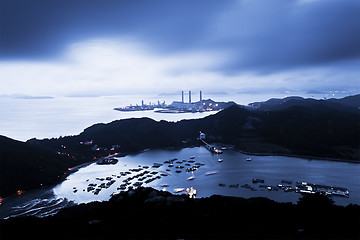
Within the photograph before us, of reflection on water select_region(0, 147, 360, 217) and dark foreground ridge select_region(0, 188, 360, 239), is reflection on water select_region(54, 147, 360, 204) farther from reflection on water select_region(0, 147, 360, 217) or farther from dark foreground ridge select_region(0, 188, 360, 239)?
dark foreground ridge select_region(0, 188, 360, 239)

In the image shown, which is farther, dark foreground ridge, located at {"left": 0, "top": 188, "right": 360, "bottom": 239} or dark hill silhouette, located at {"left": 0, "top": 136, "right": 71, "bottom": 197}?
dark hill silhouette, located at {"left": 0, "top": 136, "right": 71, "bottom": 197}

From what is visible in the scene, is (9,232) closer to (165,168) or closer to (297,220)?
(297,220)

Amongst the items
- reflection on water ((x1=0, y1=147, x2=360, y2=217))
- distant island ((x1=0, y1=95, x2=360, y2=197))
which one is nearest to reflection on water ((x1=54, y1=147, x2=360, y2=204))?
reflection on water ((x1=0, y1=147, x2=360, y2=217))

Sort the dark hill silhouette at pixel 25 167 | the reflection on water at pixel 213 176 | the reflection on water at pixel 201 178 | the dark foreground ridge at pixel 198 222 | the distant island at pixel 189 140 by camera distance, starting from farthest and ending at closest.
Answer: the distant island at pixel 189 140 < the dark hill silhouette at pixel 25 167 < the reflection on water at pixel 213 176 < the reflection on water at pixel 201 178 < the dark foreground ridge at pixel 198 222

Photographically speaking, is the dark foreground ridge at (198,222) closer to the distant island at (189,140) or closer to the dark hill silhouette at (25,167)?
the dark hill silhouette at (25,167)

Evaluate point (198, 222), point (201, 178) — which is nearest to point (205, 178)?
point (201, 178)

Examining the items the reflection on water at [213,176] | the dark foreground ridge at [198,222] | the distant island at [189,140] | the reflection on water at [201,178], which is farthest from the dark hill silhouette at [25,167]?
the dark foreground ridge at [198,222]
